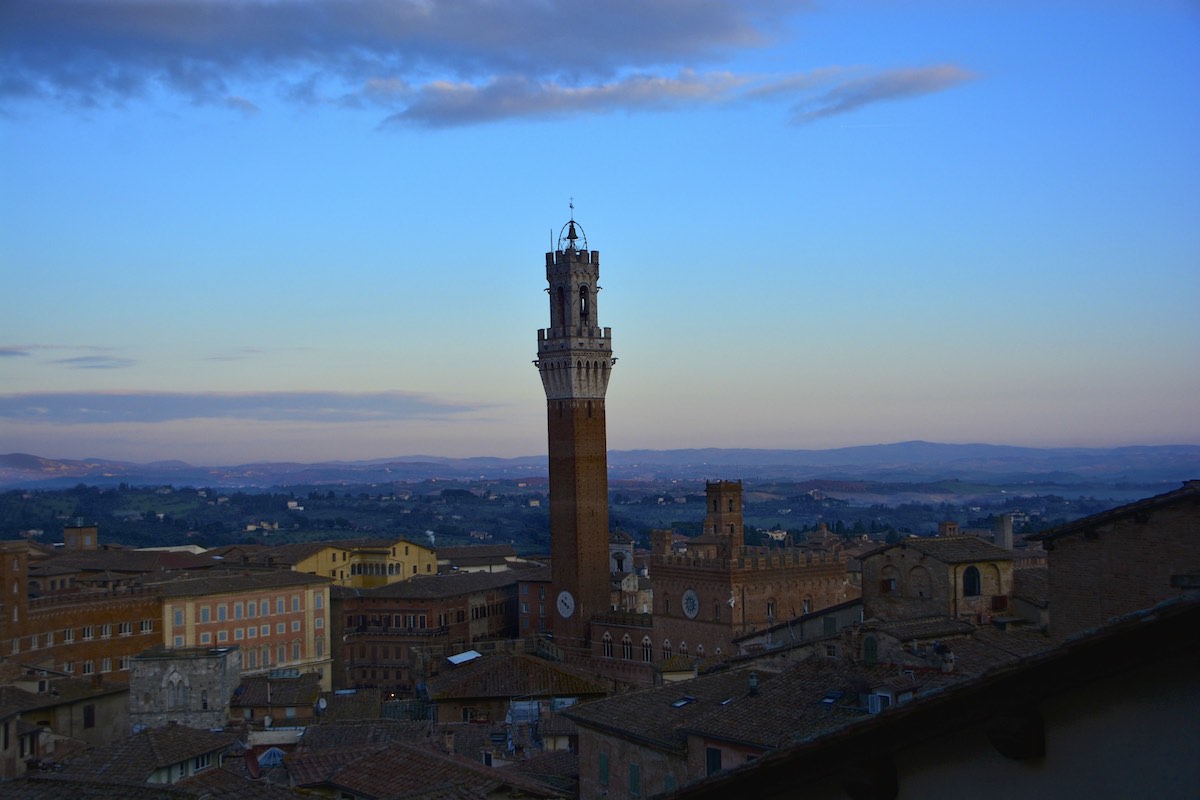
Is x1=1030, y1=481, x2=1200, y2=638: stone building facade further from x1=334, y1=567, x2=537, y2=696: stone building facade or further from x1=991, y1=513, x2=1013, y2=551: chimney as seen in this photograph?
x1=334, y1=567, x2=537, y2=696: stone building facade

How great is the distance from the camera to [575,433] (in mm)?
73500

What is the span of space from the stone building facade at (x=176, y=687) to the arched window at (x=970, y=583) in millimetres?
29053

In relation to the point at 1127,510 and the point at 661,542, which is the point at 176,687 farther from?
the point at 1127,510

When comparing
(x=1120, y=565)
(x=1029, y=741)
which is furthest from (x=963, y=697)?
(x=1120, y=565)

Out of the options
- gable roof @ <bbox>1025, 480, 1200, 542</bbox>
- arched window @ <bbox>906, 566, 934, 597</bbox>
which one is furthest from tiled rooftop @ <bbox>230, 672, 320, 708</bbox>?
gable roof @ <bbox>1025, 480, 1200, 542</bbox>

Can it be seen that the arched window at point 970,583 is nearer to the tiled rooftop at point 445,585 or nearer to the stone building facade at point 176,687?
the stone building facade at point 176,687

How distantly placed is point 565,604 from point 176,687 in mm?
25916

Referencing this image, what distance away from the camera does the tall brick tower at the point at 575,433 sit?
238 ft

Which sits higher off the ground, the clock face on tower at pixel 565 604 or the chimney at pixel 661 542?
the chimney at pixel 661 542

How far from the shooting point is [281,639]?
74.6 meters

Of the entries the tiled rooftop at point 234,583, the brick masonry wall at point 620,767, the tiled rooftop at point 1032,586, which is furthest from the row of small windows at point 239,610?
the brick masonry wall at point 620,767

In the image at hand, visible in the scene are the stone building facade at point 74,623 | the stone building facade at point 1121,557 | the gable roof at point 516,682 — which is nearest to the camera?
the stone building facade at point 1121,557

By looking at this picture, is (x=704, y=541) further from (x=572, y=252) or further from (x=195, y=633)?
(x=195, y=633)

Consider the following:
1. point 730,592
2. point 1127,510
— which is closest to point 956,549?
point 730,592
